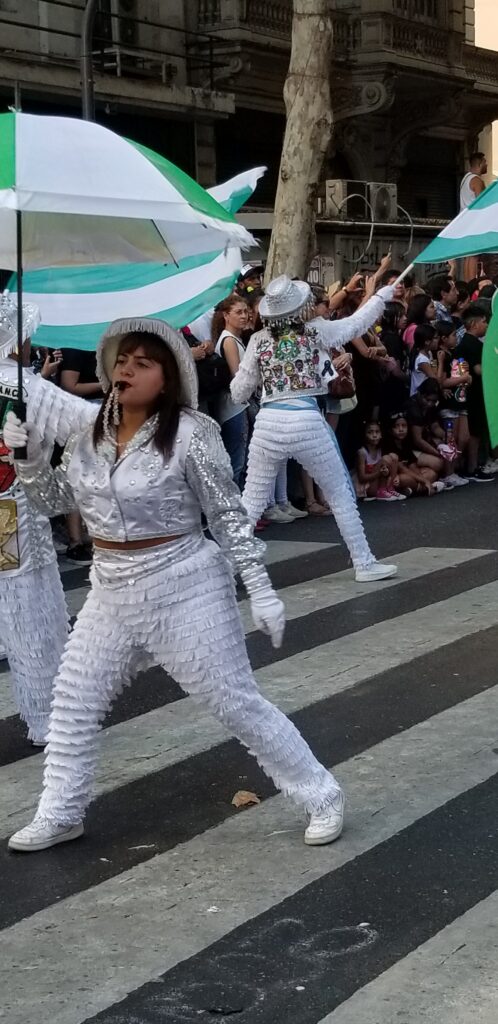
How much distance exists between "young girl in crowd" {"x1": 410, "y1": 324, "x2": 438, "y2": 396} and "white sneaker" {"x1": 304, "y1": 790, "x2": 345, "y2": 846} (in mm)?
9438

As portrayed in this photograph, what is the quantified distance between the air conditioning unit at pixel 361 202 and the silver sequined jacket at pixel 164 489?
1891 cm

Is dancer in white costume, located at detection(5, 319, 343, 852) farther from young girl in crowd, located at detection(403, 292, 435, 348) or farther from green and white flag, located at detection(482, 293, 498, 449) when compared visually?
young girl in crowd, located at detection(403, 292, 435, 348)

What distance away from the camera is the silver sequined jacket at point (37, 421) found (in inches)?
214

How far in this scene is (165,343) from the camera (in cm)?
480

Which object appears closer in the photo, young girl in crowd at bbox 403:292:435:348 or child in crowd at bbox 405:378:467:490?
child in crowd at bbox 405:378:467:490

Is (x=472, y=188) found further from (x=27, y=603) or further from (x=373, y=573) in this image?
(x=27, y=603)

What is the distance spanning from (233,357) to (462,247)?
4.78 meters

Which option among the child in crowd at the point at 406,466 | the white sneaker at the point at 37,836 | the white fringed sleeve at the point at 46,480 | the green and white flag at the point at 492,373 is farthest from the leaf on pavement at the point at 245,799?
the child in crowd at the point at 406,466

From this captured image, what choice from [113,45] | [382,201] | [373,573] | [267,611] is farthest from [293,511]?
[113,45]

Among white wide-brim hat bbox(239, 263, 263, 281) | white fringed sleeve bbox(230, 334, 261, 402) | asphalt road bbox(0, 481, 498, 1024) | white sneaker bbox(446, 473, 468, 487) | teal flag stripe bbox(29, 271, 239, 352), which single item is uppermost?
white wide-brim hat bbox(239, 263, 263, 281)

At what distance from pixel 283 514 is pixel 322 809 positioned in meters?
7.48

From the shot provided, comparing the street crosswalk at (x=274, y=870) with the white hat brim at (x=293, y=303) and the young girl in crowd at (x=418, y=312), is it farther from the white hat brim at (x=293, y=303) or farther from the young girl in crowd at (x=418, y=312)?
the young girl in crowd at (x=418, y=312)

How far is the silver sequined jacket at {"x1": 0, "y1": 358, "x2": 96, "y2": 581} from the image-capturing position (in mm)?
5426

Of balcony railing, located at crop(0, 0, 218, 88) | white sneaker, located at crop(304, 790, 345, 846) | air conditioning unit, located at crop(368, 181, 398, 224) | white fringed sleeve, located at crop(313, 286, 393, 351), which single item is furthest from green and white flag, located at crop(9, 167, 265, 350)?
air conditioning unit, located at crop(368, 181, 398, 224)
